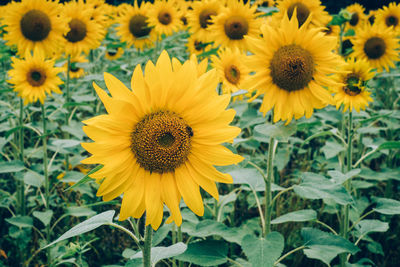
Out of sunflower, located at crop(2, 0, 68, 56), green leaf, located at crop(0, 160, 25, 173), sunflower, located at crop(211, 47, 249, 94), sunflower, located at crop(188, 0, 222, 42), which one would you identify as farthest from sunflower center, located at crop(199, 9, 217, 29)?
green leaf, located at crop(0, 160, 25, 173)

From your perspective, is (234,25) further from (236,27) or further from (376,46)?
(376,46)

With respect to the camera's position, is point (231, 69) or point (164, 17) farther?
point (164, 17)

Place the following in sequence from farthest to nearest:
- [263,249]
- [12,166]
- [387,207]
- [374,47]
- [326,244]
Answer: [374,47] → [12,166] → [387,207] → [326,244] → [263,249]

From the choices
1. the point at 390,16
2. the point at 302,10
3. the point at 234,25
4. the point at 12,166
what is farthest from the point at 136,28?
the point at 390,16

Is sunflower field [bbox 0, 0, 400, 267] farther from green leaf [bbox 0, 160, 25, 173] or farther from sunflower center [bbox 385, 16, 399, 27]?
sunflower center [bbox 385, 16, 399, 27]

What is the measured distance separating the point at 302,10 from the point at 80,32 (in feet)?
7.05

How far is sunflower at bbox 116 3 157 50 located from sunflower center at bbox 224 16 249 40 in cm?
111

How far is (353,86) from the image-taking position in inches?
92.4

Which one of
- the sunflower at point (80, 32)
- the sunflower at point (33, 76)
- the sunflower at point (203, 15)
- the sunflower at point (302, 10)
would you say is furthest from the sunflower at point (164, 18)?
the sunflower at point (302, 10)

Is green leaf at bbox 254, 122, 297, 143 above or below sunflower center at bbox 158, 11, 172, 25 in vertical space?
below

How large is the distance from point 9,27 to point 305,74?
2610 mm

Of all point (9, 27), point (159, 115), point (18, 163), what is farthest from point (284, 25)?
point (9, 27)

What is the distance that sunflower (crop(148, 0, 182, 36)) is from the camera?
3711 mm

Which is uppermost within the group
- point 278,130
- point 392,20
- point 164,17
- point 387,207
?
point 392,20
